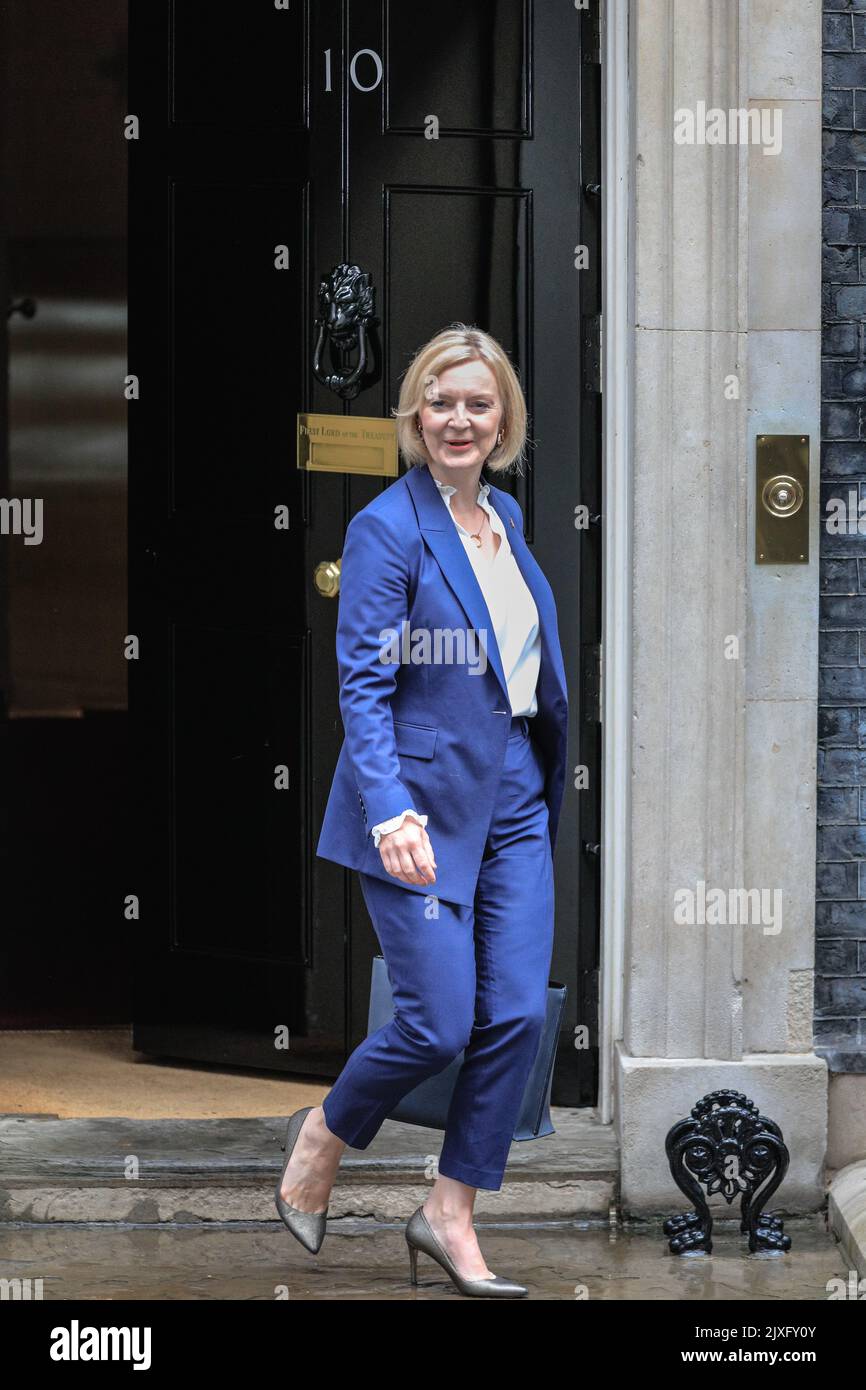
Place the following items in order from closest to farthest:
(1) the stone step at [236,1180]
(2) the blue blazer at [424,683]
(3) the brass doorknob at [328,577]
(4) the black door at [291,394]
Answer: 1. (2) the blue blazer at [424,683]
2. (1) the stone step at [236,1180]
3. (4) the black door at [291,394]
4. (3) the brass doorknob at [328,577]

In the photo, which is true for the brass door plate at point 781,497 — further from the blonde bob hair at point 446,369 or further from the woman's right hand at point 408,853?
the woman's right hand at point 408,853

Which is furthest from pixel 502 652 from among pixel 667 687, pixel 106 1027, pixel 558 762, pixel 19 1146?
pixel 106 1027

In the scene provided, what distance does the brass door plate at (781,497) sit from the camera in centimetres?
464

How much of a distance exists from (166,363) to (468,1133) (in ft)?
7.76

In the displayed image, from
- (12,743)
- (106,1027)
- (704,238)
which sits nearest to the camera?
(704,238)

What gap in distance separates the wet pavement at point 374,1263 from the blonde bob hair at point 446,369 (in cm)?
182

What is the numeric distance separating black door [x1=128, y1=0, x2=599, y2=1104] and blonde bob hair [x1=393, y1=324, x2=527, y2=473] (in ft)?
3.06

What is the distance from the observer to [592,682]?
4.98 m

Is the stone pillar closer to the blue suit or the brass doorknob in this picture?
the blue suit

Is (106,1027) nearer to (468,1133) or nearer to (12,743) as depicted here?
(12,743)

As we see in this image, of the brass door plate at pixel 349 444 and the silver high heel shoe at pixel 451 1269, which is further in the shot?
the brass door plate at pixel 349 444

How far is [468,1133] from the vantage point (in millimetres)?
3967
